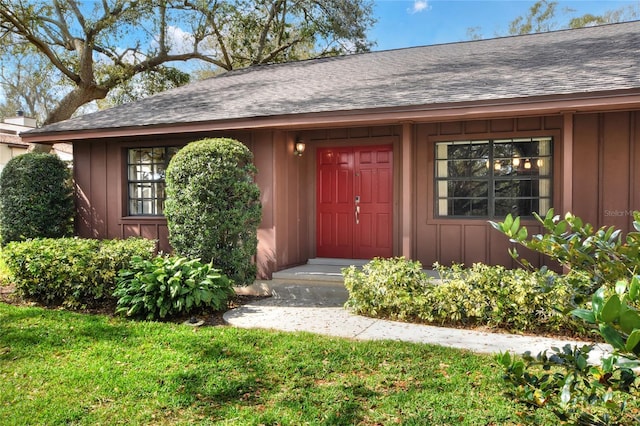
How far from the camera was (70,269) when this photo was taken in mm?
6238

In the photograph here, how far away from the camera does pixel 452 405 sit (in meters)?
3.25

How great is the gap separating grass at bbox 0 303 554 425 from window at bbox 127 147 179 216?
3906mm

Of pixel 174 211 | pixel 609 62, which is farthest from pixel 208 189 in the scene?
pixel 609 62

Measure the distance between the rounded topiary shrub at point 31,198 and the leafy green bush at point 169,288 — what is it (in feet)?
10.6

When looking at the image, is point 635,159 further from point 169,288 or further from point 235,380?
point 169,288

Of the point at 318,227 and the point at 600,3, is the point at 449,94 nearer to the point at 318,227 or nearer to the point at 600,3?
the point at 318,227

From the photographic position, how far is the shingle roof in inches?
240

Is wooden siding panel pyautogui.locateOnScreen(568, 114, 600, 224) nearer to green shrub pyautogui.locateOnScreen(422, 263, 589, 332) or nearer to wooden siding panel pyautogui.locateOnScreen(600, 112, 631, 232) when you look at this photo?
wooden siding panel pyautogui.locateOnScreen(600, 112, 631, 232)

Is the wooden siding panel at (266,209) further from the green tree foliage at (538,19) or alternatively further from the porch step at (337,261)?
the green tree foliage at (538,19)

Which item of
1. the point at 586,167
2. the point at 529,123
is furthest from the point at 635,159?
the point at 529,123

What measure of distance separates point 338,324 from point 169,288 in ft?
6.71

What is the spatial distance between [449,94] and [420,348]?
3.42 meters

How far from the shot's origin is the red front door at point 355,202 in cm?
786

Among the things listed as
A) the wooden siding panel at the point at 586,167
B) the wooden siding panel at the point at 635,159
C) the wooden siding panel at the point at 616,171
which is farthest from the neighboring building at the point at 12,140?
the wooden siding panel at the point at 635,159
